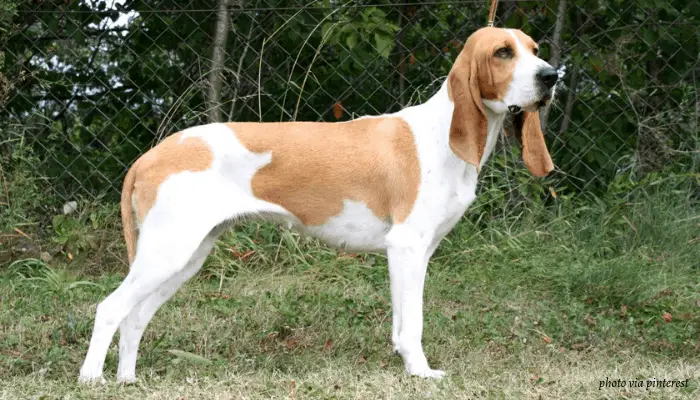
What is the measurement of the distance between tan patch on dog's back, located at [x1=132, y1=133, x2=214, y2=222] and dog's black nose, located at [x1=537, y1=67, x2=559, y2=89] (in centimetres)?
137

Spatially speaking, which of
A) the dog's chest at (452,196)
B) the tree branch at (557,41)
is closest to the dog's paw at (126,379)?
the dog's chest at (452,196)

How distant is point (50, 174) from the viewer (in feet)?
21.6

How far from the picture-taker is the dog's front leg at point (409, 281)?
4.10 metres

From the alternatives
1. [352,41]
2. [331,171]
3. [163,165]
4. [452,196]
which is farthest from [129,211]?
[352,41]

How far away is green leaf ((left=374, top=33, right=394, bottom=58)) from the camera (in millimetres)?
6234

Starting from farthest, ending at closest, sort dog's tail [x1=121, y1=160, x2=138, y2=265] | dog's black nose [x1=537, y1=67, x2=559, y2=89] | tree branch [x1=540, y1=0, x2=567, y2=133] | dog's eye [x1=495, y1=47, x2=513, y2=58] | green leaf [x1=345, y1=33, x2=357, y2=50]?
tree branch [x1=540, y1=0, x2=567, y2=133], green leaf [x1=345, y1=33, x2=357, y2=50], dog's tail [x1=121, y1=160, x2=138, y2=265], dog's eye [x1=495, y1=47, x2=513, y2=58], dog's black nose [x1=537, y1=67, x2=559, y2=89]

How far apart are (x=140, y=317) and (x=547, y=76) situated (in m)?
2.02

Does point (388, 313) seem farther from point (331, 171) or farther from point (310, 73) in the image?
point (310, 73)

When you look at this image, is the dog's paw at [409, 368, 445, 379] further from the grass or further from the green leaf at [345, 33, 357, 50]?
the green leaf at [345, 33, 357, 50]

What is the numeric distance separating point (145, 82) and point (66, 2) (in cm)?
74

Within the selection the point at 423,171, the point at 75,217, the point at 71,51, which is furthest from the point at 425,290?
the point at 71,51

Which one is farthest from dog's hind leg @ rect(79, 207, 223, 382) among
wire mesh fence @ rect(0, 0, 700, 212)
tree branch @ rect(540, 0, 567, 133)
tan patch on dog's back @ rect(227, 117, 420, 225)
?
tree branch @ rect(540, 0, 567, 133)

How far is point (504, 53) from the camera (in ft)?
12.9

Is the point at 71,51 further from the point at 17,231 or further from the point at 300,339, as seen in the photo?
the point at 300,339
